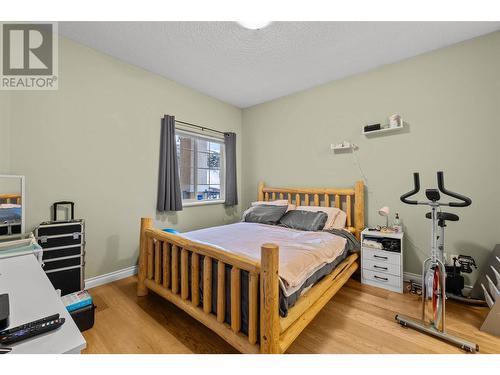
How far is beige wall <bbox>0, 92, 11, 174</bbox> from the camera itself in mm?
1867

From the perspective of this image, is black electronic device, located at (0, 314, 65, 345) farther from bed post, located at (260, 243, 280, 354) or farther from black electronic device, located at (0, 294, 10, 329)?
bed post, located at (260, 243, 280, 354)

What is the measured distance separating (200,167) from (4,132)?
2.19 m

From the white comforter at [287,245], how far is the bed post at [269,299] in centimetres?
14

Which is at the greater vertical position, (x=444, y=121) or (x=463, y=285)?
(x=444, y=121)

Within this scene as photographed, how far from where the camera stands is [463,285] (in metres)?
2.08

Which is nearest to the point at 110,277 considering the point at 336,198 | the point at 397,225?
the point at 336,198

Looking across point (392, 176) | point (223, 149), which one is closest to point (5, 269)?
point (223, 149)

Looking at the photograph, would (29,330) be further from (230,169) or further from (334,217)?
(230,169)

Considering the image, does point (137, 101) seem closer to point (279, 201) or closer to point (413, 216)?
point (279, 201)

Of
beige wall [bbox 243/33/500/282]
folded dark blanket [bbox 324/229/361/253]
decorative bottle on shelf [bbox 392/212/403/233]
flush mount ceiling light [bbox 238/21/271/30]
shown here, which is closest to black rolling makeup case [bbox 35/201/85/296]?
flush mount ceiling light [bbox 238/21/271/30]

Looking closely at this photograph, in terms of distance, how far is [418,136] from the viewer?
2.42m

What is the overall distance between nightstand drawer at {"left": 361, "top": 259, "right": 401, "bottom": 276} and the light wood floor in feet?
0.75

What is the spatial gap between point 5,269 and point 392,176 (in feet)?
11.1
